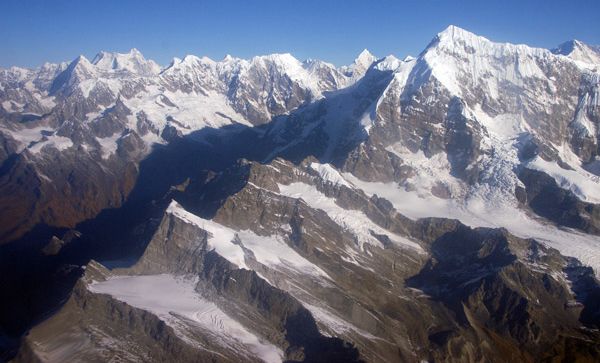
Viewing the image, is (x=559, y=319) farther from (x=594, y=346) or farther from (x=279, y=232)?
(x=279, y=232)

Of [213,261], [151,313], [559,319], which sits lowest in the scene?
[151,313]

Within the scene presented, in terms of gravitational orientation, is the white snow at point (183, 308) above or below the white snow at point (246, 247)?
below

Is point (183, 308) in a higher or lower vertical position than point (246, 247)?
lower

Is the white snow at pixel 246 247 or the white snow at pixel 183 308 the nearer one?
the white snow at pixel 183 308

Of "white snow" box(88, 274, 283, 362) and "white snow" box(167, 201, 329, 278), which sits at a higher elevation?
"white snow" box(167, 201, 329, 278)

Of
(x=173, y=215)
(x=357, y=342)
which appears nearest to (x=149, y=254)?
(x=173, y=215)

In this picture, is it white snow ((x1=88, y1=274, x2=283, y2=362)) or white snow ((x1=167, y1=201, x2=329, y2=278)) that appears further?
white snow ((x1=167, y1=201, x2=329, y2=278))

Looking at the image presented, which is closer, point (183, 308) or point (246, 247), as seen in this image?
point (183, 308)

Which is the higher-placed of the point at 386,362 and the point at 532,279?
the point at 532,279
